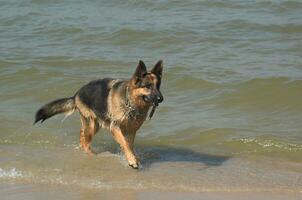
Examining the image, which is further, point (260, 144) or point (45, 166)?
point (260, 144)

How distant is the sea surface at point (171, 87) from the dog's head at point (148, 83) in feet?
2.87

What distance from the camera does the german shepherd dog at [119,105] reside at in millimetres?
7387

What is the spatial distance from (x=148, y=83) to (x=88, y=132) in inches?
60.1

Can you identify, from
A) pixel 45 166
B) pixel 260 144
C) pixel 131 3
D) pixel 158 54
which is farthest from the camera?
pixel 131 3

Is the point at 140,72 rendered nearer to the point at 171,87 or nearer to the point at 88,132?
the point at 88,132

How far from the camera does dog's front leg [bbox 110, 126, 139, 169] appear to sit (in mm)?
7441

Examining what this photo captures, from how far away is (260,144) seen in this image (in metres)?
8.38

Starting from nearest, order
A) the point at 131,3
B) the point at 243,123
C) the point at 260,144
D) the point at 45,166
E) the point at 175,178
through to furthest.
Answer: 1. the point at 175,178
2. the point at 45,166
3. the point at 260,144
4. the point at 243,123
5. the point at 131,3

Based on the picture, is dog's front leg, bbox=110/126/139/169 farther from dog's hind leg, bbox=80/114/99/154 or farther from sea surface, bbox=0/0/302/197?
dog's hind leg, bbox=80/114/99/154

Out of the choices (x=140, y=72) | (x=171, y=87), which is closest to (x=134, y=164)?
(x=140, y=72)

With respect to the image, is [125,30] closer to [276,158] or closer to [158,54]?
[158,54]

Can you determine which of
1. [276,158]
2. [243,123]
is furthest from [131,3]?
[276,158]

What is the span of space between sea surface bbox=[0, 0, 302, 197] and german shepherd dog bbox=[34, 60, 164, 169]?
0.31 m

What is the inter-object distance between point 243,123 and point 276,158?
1466 mm
